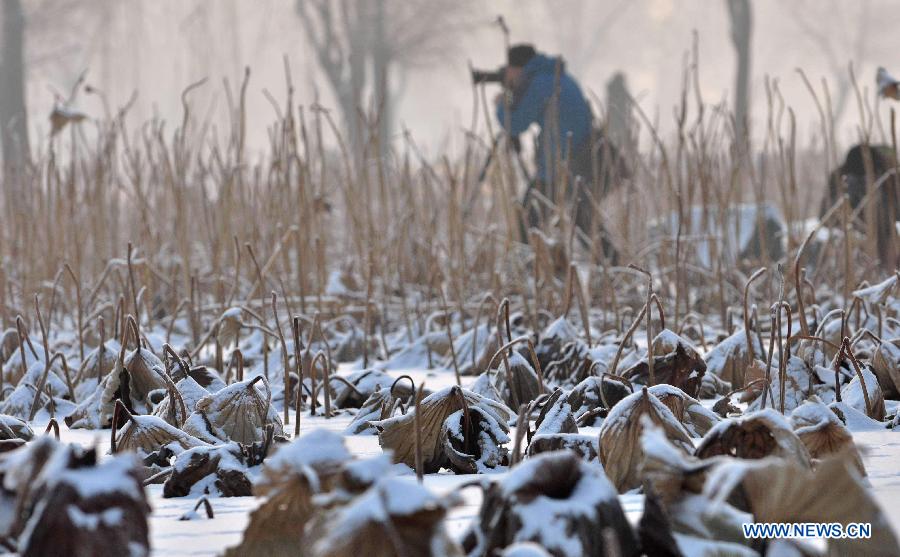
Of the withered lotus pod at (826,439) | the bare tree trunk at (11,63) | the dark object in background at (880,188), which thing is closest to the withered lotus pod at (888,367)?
the withered lotus pod at (826,439)

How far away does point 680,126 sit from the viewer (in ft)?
6.26

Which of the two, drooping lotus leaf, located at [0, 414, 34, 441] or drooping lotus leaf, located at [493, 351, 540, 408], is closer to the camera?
drooping lotus leaf, located at [0, 414, 34, 441]

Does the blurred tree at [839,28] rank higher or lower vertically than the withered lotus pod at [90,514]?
higher

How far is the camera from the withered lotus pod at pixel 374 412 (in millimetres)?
1182

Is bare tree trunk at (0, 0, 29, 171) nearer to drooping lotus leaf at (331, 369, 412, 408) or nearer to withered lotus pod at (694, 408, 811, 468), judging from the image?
drooping lotus leaf at (331, 369, 412, 408)

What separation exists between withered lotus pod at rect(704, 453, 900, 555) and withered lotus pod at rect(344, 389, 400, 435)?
0.63 metres

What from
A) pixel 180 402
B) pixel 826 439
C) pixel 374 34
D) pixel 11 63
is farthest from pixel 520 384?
pixel 374 34

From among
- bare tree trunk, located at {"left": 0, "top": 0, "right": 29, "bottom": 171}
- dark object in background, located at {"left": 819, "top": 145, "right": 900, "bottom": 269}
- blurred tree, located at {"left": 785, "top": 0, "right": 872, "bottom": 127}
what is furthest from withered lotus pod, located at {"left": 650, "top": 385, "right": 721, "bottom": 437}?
blurred tree, located at {"left": 785, "top": 0, "right": 872, "bottom": 127}

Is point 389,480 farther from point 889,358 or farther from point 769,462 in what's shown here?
point 889,358

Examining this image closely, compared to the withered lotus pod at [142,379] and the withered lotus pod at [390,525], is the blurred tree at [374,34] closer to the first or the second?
the withered lotus pod at [142,379]

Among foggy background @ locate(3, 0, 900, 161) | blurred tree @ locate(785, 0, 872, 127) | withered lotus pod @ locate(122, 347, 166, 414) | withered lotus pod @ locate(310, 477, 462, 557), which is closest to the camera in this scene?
withered lotus pod @ locate(310, 477, 462, 557)

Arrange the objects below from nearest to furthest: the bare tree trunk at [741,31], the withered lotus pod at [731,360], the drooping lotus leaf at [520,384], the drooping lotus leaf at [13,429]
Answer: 1. the drooping lotus leaf at [13,429]
2. the drooping lotus leaf at [520,384]
3. the withered lotus pod at [731,360]
4. the bare tree trunk at [741,31]

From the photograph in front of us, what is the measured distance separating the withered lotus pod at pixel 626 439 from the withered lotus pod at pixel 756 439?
4.9 inches

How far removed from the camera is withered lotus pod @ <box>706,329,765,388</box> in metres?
1.48
